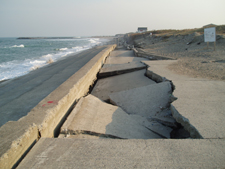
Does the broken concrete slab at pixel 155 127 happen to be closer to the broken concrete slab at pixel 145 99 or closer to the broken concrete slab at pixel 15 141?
the broken concrete slab at pixel 145 99

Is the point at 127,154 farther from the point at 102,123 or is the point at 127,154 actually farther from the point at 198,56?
the point at 198,56

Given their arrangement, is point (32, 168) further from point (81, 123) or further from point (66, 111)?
point (66, 111)

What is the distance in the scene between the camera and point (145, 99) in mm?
4184

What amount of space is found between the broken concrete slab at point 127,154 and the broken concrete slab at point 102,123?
0.54 meters

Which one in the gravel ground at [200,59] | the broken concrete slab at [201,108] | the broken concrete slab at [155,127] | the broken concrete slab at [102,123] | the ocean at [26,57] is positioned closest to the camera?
the broken concrete slab at [201,108]

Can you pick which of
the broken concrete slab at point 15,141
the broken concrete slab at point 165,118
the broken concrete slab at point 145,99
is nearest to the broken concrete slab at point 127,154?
the broken concrete slab at point 15,141

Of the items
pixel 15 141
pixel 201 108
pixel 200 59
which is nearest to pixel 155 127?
pixel 201 108

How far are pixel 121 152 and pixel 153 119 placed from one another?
66.2 inches

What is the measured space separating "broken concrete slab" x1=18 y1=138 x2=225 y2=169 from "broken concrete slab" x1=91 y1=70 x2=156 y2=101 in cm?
326

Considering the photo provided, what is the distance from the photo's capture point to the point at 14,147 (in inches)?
73.0

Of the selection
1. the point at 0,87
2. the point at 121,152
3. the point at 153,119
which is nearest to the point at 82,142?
the point at 121,152

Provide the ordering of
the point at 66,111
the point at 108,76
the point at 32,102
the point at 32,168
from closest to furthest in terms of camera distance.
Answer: the point at 32,168, the point at 66,111, the point at 32,102, the point at 108,76

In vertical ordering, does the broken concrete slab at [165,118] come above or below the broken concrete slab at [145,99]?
below

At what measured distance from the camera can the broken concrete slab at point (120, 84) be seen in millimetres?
5664
